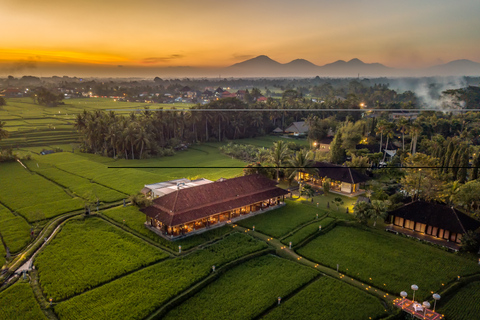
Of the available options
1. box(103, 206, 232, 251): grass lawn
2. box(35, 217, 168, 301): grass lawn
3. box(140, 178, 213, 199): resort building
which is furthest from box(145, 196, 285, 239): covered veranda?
box(140, 178, 213, 199): resort building

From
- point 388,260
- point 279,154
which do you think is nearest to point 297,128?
point 279,154

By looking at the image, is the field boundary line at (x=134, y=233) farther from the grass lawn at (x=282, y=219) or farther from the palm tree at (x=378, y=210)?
the palm tree at (x=378, y=210)

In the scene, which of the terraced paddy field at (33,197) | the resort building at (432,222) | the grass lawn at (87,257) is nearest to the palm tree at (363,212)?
the resort building at (432,222)

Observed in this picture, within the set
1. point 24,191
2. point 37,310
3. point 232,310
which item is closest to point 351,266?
point 232,310

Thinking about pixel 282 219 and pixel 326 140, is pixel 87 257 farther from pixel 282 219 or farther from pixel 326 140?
pixel 326 140

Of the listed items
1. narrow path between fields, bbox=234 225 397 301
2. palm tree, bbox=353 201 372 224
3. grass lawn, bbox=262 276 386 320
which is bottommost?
narrow path between fields, bbox=234 225 397 301

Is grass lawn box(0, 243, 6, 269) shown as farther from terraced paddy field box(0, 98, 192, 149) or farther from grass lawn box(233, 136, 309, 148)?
grass lawn box(233, 136, 309, 148)
